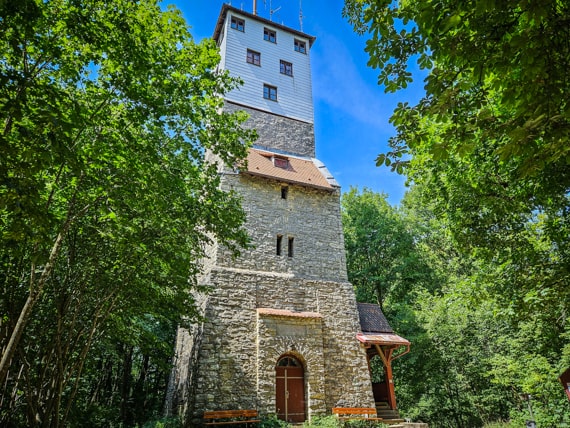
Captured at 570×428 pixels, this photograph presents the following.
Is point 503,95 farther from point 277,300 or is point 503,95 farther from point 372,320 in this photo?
point 372,320

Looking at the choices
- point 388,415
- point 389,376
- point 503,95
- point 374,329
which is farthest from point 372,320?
point 503,95

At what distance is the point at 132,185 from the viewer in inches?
229

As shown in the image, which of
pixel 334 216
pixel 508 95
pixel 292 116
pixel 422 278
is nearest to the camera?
pixel 508 95

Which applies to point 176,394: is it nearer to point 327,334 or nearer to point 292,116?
point 327,334

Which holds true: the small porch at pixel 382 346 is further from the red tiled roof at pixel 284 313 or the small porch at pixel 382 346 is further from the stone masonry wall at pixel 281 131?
the stone masonry wall at pixel 281 131

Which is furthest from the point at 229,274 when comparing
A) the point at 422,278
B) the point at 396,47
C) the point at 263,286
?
the point at 422,278

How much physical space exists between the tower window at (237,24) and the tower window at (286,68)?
245cm

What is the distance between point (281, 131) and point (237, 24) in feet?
19.8

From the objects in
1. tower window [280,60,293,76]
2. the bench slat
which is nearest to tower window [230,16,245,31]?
tower window [280,60,293,76]

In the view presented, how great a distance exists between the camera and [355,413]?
1032cm

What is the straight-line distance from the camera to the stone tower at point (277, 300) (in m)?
9.80

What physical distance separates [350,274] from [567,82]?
62.2 ft

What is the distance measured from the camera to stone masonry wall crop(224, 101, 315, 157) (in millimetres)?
14797

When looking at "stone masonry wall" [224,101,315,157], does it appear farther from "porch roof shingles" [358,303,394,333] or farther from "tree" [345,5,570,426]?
"tree" [345,5,570,426]
